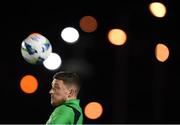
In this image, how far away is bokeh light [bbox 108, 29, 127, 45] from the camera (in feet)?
40.5

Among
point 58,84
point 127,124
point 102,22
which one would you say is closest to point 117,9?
point 102,22

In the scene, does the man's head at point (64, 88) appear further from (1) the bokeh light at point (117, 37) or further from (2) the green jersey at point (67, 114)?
(1) the bokeh light at point (117, 37)

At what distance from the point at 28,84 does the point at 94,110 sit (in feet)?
5.32

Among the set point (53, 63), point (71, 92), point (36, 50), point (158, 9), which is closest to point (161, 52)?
point (158, 9)

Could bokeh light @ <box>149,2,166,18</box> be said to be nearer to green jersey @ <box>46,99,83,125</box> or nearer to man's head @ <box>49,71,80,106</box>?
man's head @ <box>49,71,80,106</box>

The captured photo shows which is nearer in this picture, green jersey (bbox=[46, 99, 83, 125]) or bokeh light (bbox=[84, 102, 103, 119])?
green jersey (bbox=[46, 99, 83, 125])

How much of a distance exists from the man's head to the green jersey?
76mm

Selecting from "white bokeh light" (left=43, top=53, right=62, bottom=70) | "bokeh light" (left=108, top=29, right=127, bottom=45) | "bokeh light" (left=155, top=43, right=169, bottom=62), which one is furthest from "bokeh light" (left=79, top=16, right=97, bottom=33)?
"white bokeh light" (left=43, top=53, right=62, bottom=70)

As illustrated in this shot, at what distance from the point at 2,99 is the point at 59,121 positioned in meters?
7.59

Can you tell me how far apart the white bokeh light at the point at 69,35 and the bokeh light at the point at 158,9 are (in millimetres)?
1822

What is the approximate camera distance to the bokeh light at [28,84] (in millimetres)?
11938

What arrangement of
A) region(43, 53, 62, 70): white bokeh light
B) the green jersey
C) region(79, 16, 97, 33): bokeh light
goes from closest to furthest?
1. the green jersey
2. region(43, 53, 62, 70): white bokeh light
3. region(79, 16, 97, 33): bokeh light

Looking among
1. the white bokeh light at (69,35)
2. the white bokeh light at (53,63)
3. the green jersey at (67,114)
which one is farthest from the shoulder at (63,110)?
the white bokeh light at (69,35)

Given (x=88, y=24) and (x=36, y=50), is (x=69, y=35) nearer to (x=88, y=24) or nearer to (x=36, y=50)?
(x=88, y=24)
